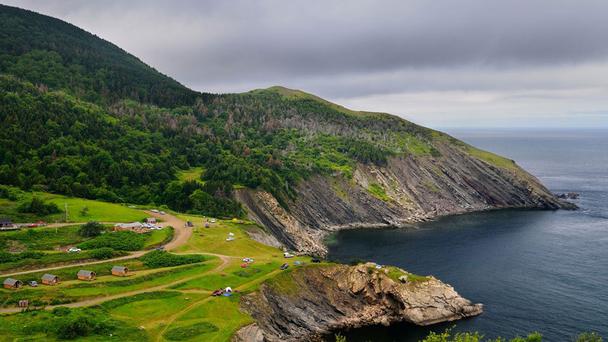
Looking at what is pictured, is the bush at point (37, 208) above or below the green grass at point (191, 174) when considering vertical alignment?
below

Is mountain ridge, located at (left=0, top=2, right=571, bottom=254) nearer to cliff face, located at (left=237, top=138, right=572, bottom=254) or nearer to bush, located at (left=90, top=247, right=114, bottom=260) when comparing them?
cliff face, located at (left=237, top=138, right=572, bottom=254)

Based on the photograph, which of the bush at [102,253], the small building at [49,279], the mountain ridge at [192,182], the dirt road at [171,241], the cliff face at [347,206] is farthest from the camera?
the cliff face at [347,206]

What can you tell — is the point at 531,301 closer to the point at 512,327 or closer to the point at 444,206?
the point at 512,327

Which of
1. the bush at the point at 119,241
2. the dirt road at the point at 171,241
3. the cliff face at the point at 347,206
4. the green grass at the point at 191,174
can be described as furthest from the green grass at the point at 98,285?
the green grass at the point at 191,174

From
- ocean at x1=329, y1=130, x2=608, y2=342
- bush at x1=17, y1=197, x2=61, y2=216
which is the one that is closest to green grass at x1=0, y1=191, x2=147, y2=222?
bush at x1=17, y1=197, x2=61, y2=216

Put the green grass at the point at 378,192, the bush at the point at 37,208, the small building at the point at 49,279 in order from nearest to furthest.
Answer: the small building at the point at 49,279 → the bush at the point at 37,208 → the green grass at the point at 378,192

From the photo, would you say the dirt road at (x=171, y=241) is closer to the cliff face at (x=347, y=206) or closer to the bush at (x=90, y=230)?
the bush at (x=90, y=230)

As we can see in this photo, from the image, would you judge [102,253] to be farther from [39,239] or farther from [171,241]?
[171,241]

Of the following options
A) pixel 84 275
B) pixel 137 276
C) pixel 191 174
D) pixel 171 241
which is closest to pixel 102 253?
pixel 84 275
